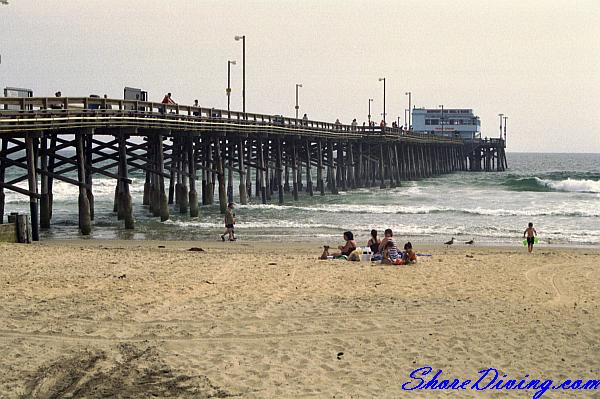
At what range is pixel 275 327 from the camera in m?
9.96

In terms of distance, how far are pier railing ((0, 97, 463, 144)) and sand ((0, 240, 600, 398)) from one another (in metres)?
6.55

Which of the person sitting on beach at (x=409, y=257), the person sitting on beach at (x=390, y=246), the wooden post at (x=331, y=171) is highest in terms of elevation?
the wooden post at (x=331, y=171)

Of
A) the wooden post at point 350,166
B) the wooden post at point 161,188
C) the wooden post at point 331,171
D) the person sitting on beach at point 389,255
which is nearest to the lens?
the person sitting on beach at point 389,255

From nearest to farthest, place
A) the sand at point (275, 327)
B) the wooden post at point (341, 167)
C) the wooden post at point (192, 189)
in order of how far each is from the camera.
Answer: the sand at point (275, 327), the wooden post at point (192, 189), the wooden post at point (341, 167)

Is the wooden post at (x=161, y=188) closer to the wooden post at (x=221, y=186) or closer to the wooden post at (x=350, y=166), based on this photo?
the wooden post at (x=221, y=186)

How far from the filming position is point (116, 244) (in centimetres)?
2094

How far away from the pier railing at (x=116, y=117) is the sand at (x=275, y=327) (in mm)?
6547

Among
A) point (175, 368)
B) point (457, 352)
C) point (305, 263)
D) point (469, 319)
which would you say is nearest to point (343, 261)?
point (305, 263)

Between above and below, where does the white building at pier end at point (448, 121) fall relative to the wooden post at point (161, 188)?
above

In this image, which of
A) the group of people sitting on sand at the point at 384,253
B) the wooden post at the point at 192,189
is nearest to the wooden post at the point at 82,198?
the wooden post at the point at 192,189

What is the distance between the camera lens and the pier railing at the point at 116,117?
20833 mm

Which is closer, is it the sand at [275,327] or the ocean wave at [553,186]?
the sand at [275,327]

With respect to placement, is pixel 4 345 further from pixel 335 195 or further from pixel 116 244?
pixel 335 195

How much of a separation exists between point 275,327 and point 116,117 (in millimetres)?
17066
